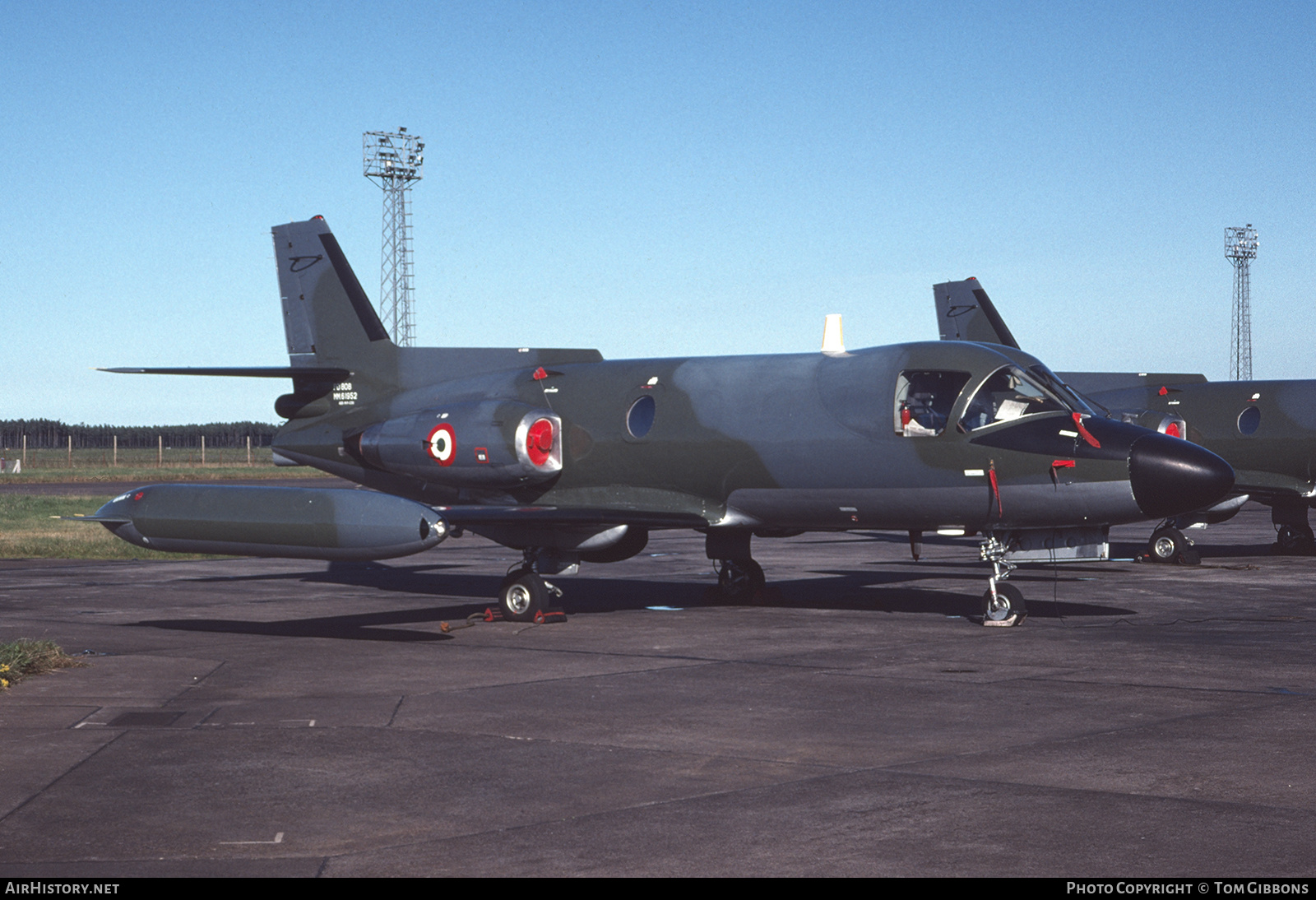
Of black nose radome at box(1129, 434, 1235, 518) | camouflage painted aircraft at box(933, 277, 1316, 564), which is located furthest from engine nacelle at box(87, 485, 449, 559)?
camouflage painted aircraft at box(933, 277, 1316, 564)

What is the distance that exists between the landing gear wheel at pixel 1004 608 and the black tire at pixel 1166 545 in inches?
421

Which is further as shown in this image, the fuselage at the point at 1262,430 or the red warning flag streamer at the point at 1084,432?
the fuselage at the point at 1262,430

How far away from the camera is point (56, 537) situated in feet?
103

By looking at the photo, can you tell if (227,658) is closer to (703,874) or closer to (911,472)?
(911,472)

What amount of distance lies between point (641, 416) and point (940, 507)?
420cm

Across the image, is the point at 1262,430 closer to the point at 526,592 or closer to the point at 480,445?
the point at 480,445

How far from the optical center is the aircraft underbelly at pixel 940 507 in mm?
14164

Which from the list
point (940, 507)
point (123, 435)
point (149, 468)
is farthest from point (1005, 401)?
point (123, 435)

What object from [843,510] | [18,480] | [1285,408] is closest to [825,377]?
[843,510]

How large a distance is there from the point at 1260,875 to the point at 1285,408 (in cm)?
2207

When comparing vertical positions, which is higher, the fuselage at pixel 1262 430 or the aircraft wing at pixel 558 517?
the fuselage at pixel 1262 430

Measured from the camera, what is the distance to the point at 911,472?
1502 centimetres

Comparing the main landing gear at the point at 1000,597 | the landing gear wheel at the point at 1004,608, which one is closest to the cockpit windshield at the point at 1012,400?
the main landing gear at the point at 1000,597

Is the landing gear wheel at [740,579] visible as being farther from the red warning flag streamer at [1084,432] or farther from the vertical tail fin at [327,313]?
the vertical tail fin at [327,313]
